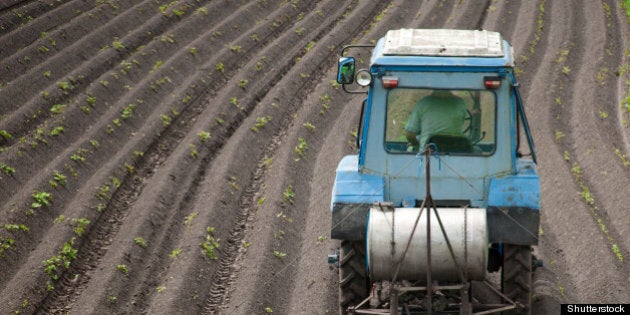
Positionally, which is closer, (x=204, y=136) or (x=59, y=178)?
(x=59, y=178)

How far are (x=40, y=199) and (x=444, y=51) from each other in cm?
636

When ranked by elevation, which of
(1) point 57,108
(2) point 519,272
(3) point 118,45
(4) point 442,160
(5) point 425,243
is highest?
(4) point 442,160

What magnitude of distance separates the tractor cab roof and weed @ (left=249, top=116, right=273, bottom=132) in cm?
700

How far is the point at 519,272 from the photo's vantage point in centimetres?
760

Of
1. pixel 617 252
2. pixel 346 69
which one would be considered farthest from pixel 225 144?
pixel 346 69

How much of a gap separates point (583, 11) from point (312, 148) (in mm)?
10795

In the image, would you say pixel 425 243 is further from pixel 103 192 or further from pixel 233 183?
pixel 103 192

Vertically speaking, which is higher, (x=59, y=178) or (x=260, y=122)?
(x=59, y=178)

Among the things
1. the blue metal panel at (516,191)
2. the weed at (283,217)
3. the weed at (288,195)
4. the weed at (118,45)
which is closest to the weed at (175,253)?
the weed at (283,217)

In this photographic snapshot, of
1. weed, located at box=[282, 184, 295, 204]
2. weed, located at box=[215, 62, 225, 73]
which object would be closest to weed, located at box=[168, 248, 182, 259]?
weed, located at box=[282, 184, 295, 204]

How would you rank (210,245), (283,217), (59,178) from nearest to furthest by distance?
(210,245) < (283,217) < (59,178)

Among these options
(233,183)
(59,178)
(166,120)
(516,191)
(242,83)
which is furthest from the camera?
(242,83)

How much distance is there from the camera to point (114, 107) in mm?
15547

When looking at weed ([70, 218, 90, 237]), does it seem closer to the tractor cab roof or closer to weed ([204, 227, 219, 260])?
weed ([204, 227, 219, 260])
